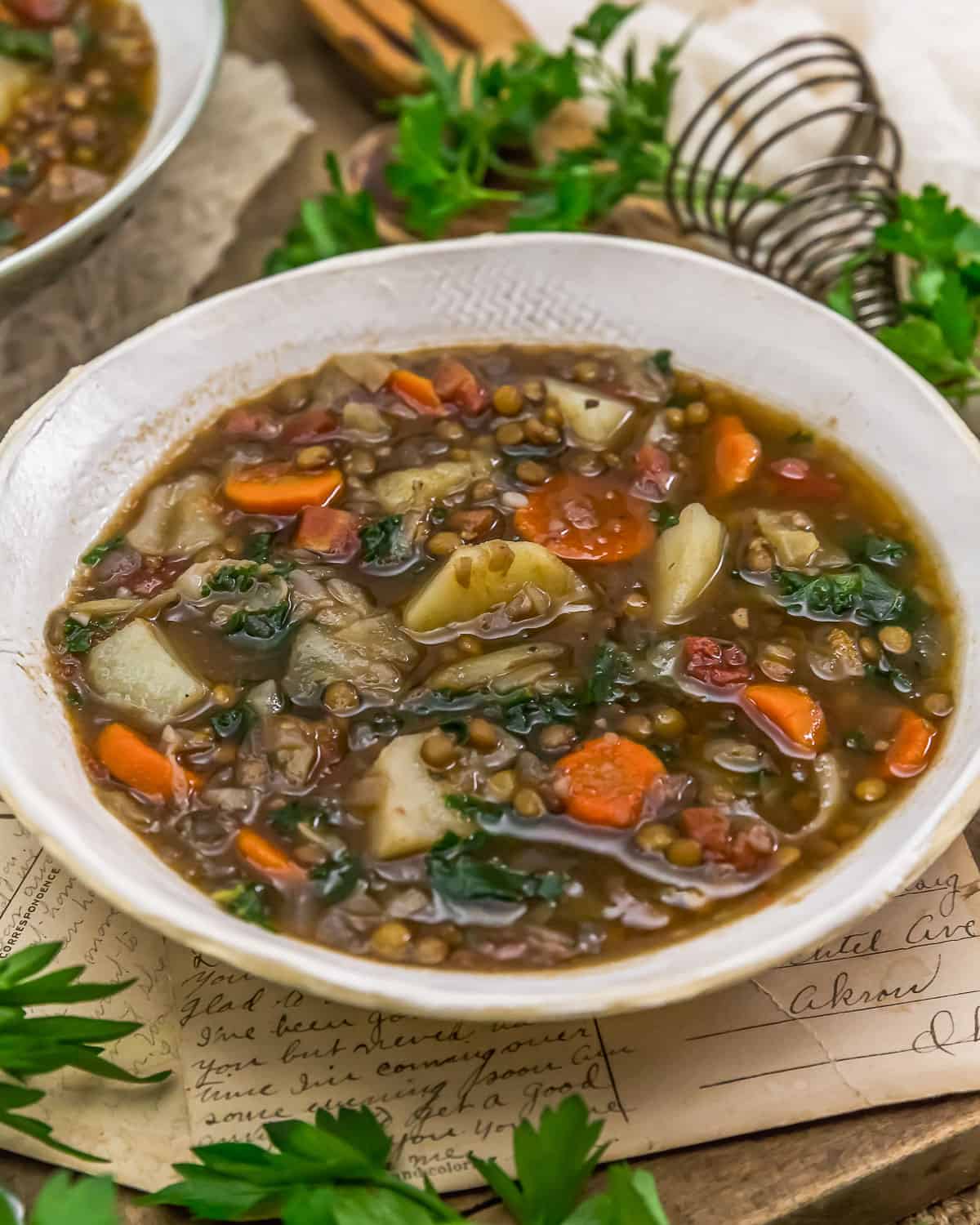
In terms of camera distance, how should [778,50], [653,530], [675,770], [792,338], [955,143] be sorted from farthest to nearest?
1. [955,143]
2. [778,50]
3. [792,338]
4. [653,530]
5. [675,770]

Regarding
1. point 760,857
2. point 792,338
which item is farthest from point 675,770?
point 792,338

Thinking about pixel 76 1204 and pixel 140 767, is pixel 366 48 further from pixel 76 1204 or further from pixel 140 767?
pixel 76 1204

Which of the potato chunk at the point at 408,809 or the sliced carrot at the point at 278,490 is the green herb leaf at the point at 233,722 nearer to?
the potato chunk at the point at 408,809

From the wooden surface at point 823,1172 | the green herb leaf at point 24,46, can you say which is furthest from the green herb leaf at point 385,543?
the green herb leaf at point 24,46

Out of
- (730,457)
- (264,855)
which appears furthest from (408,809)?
(730,457)

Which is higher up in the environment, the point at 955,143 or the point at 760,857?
the point at 955,143

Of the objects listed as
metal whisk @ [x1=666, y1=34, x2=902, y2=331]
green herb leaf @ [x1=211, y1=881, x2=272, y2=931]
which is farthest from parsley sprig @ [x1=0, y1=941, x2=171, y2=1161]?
metal whisk @ [x1=666, y1=34, x2=902, y2=331]

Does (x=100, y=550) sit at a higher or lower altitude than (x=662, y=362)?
lower

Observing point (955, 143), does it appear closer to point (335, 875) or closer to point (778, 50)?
point (778, 50)
